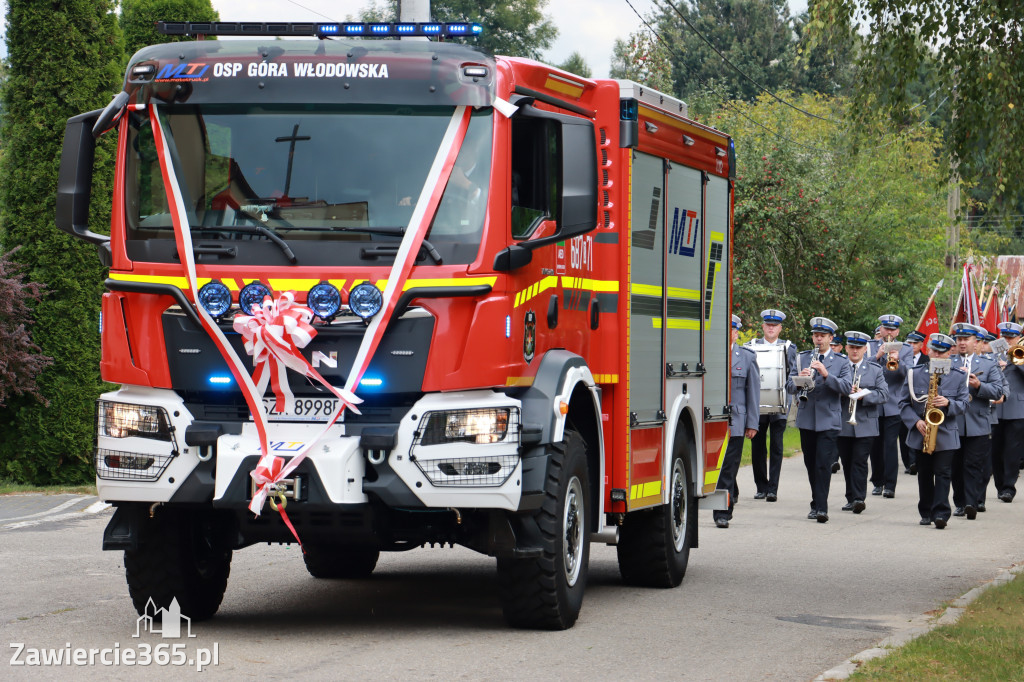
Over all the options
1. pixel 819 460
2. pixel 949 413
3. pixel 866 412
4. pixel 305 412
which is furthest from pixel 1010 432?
pixel 305 412

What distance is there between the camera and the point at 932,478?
16.6 m

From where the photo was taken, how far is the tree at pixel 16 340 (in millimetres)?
16469

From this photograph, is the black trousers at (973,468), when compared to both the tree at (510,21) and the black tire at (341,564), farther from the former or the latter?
the tree at (510,21)

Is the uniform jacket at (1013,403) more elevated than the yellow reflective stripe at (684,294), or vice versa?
the yellow reflective stripe at (684,294)

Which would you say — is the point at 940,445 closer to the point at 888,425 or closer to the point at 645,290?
the point at 888,425

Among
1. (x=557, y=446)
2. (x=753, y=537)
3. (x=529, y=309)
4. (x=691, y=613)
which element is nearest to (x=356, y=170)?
(x=529, y=309)

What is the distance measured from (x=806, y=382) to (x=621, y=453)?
7832mm

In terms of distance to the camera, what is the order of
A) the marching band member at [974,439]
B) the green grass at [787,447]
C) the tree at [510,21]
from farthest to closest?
1. the tree at [510,21]
2. the green grass at [787,447]
3. the marching band member at [974,439]

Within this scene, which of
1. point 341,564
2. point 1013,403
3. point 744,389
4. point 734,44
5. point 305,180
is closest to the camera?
point 305,180

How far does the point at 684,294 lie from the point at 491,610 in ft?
9.38

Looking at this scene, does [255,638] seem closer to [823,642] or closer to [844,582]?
[823,642]

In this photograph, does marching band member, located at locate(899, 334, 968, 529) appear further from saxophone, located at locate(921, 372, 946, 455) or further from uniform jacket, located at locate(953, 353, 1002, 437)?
uniform jacket, located at locate(953, 353, 1002, 437)

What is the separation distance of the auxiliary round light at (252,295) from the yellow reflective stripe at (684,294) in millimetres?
3777

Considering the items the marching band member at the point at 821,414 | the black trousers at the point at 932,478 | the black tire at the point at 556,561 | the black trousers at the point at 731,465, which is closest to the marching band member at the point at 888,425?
the marching band member at the point at 821,414
